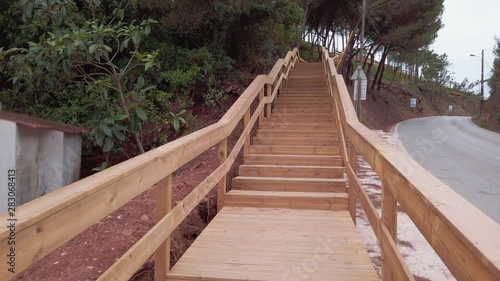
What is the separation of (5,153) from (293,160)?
14.9 feet

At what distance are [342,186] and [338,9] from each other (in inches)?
849

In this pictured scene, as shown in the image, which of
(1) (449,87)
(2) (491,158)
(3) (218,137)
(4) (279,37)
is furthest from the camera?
(1) (449,87)

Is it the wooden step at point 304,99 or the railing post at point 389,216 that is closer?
the railing post at point 389,216

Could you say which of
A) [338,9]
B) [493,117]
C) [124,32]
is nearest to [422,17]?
[338,9]

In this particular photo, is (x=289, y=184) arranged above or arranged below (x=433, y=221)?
below

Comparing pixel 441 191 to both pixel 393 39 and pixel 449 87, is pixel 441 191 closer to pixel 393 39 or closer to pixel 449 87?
pixel 393 39

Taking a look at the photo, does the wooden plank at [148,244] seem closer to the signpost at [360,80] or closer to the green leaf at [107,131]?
the green leaf at [107,131]

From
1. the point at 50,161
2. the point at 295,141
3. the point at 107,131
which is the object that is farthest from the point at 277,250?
the point at 50,161

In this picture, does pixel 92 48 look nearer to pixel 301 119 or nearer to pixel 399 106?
pixel 301 119

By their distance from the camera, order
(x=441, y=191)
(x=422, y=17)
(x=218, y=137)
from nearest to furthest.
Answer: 1. (x=441, y=191)
2. (x=218, y=137)
3. (x=422, y=17)

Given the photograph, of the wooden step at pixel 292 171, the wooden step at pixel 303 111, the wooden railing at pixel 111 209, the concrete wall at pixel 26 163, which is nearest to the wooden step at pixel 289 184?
the wooden step at pixel 292 171

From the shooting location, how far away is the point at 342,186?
4.42m

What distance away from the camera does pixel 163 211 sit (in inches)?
90.4

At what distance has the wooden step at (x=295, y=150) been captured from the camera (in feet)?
18.7
